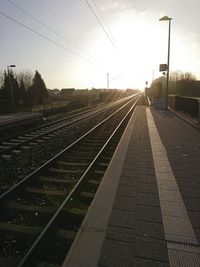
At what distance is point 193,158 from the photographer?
29.2ft

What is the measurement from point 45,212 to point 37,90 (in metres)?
63.8

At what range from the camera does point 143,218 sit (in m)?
4.86

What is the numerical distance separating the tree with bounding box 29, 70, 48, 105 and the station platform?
4887 centimetres

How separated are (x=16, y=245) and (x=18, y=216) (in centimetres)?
97

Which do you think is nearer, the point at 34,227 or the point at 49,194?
the point at 34,227

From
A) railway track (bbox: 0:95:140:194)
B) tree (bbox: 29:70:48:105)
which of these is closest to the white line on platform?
railway track (bbox: 0:95:140:194)

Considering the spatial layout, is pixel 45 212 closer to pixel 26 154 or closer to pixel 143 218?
pixel 143 218

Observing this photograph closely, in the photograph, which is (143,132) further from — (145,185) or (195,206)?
(195,206)

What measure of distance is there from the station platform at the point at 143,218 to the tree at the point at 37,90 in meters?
48.9

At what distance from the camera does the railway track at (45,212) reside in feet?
13.6

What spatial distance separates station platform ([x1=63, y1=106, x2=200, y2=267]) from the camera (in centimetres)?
379

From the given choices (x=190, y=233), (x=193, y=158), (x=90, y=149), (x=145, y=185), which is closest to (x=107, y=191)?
(x=145, y=185)

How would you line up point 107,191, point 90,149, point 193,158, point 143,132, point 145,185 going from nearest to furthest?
point 107,191
point 145,185
point 193,158
point 90,149
point 143,132

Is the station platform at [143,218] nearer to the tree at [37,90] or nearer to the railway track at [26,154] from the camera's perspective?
the railway track at [26,154]
